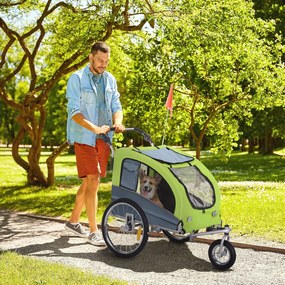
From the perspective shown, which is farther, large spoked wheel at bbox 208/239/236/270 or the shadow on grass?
the shadow on grass

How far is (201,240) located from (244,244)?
531 mm

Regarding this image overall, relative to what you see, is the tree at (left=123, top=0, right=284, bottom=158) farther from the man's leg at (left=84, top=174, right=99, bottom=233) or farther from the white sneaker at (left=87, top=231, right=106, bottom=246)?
the white sneaker at (left=87, top=231, right=106, bottom=246)

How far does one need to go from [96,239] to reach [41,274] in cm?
139

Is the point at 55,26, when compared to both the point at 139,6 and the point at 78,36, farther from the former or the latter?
the point at 139,6

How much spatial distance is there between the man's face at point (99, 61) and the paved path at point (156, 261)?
2113 mm

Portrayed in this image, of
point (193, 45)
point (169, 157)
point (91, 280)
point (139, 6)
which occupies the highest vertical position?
point (139, 6)

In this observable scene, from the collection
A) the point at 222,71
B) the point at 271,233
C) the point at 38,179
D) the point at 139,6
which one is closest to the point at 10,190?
the point at 38,179

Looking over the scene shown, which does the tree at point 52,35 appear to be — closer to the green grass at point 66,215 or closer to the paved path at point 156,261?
the green grass at point 66,215

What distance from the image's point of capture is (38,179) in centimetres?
1325

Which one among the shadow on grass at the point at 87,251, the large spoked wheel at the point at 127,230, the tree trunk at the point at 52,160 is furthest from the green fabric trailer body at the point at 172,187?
the tree trunk at the point at 52,160

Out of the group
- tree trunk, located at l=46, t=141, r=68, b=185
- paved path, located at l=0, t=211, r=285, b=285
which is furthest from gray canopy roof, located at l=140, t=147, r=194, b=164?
tree trunk, located at l=46, t=141, r=68, b=185

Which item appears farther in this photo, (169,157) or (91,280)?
(169,157)

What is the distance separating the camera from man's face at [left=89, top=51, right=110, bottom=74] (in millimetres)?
6012

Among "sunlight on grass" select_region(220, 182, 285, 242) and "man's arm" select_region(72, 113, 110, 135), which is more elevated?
"man's arm" select_region(72, 113, 110, 135)
